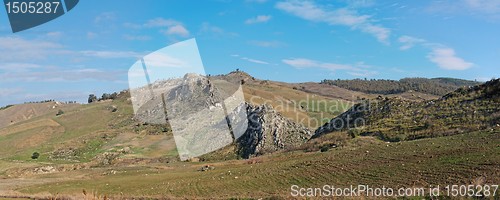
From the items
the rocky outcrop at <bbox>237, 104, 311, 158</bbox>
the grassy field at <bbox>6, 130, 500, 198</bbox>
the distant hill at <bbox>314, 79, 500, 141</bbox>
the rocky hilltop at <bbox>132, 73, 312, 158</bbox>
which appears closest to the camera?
the grassy field at <bbox>6, 130, 500, 198</bbox>

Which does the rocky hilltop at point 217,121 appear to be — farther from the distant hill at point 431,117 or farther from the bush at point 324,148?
the bush at point 324,148

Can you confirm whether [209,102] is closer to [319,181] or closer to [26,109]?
[319,181]

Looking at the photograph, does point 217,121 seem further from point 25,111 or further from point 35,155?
point 25,111

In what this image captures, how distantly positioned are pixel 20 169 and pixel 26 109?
5183 inches

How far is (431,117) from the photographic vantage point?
156 feet

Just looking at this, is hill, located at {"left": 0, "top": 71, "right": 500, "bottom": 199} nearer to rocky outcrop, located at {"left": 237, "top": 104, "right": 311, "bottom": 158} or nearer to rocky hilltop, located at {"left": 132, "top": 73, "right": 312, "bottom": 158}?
rocky outcrop, located at {"left": 237, "top": 104, "right": 311, "bottom": 158}

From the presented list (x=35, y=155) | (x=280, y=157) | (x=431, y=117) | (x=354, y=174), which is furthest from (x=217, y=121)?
(x=354, y=174)

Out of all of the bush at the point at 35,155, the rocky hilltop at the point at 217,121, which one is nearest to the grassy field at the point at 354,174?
the rocky hilltop at the point at 217,121

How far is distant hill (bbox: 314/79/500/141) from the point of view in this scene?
41.0 meters

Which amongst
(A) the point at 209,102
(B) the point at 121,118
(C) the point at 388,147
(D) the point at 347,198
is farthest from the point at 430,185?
(B) the point at 121,118

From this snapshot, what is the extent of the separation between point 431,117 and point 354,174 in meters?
24.4

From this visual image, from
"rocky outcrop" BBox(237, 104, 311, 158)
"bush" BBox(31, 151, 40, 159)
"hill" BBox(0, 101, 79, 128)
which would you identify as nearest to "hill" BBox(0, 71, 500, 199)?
"rocky outcrop" BBox(237, 104, 311, 158)

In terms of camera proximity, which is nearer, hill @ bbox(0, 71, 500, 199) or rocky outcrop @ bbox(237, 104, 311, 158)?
hill @ bbox(0, 71, 500, 199)

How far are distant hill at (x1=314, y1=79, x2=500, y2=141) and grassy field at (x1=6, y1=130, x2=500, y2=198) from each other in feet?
19.1
